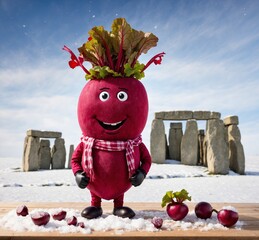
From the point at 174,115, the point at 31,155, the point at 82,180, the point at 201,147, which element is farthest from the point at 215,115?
the point at 82,180

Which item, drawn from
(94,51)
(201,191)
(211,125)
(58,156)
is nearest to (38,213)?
(94,51)

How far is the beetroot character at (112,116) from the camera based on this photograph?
9.09 ft

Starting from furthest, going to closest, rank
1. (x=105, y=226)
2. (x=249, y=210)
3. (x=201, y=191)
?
(x=201, y=191) → (x=249, y=210) → (x=105, y=226)

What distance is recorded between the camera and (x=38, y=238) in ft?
7.36

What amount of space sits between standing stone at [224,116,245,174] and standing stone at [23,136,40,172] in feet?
21.5

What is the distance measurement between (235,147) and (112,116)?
823 cm

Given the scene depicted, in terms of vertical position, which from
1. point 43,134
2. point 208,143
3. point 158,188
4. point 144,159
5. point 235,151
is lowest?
point 158,188

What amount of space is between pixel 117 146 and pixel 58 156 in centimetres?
1046

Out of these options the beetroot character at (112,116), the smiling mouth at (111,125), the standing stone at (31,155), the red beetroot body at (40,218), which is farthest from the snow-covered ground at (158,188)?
the red beetroot body at (40,218)

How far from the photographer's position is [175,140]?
12047mm

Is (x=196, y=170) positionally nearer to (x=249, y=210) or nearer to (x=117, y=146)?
(x=249, y=210)

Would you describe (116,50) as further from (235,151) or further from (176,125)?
(176,125)

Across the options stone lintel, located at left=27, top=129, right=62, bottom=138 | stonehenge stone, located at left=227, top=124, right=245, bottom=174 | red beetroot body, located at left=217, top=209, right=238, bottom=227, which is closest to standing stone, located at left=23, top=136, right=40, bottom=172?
stone lintel, located at left=27, top=129, right=62, bottom=138

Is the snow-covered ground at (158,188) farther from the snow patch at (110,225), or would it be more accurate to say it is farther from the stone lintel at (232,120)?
the snow patch at (110,225)
